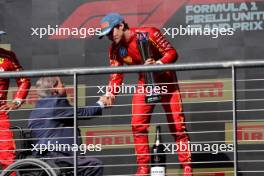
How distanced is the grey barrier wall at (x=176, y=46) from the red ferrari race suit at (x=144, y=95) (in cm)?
10

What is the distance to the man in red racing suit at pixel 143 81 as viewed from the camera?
7.46 meters

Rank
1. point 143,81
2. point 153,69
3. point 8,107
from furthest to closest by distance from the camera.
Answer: point 8,107 < point 143,81 < point 153,69

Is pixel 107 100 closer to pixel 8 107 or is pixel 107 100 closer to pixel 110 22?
pixel 110 22

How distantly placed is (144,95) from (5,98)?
1519 mm

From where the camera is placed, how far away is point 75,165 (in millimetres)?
6848

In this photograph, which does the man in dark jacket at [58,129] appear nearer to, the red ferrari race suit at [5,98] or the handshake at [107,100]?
the handshake at [107,100]

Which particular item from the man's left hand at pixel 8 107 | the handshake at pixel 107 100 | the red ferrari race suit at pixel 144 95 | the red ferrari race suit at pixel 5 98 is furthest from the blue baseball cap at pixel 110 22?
the man's left hand at pixel 8 107

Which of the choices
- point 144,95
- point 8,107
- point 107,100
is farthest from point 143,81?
point 8,107

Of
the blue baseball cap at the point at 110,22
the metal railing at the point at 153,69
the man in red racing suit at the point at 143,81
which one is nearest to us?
the metal railing at the point at 153,69

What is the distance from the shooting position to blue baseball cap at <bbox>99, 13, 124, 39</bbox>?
7871mm

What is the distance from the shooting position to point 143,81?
767cm

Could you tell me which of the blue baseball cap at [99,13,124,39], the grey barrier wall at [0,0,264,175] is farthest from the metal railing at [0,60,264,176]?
the blue baseball cap at [99,13,124,39]

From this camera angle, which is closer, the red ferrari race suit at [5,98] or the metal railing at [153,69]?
the metal railing at [153,69]

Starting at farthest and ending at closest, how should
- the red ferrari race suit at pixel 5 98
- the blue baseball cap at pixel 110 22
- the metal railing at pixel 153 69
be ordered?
1. the blue baseball cap at pixel 110 22
2. the red ferrari race suit at pixel 5 98
3. the metal railing at pixel 153 69
